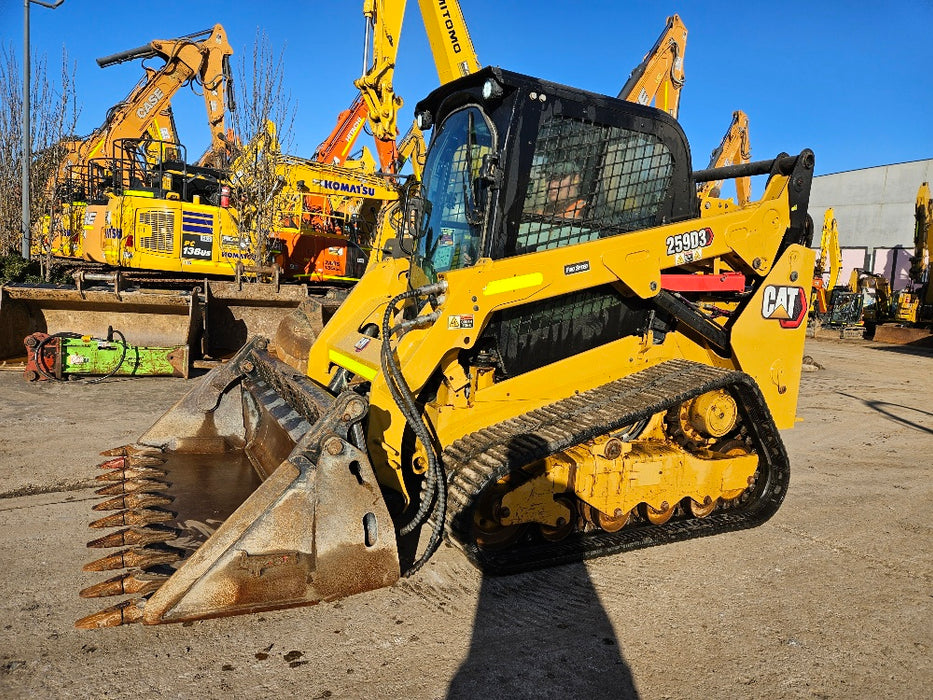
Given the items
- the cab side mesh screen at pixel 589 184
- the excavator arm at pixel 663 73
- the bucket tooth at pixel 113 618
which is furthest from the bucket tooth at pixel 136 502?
the excavator arm at pixel 663 73

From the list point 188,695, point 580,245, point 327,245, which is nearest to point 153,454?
point 188,695

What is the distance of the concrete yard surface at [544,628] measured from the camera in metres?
2.60

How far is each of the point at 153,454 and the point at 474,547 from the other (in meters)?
2.52

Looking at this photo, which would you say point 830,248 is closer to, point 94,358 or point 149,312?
point 149,312

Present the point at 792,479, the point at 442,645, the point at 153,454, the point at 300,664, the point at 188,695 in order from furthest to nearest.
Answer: the point at 792,479 < the point at 153,454 < the point at 442,645 < the point at 300,664 < the point at 188,695

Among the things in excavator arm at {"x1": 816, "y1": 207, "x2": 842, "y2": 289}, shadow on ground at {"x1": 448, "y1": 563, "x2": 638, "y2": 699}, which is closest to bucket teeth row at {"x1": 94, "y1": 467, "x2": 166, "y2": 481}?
shadow on ground at {"x1": 448, "y1": 563, "x2": 638, "y2": 699}

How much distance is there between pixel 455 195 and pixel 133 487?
2741mm

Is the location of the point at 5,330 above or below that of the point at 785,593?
above

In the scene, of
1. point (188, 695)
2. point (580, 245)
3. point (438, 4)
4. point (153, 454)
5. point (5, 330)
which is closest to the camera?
point (188, 695)

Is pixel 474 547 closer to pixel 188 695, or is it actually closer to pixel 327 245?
pixel 188 695

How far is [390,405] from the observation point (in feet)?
11.5

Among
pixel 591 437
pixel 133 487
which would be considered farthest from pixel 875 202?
pixel 133 487

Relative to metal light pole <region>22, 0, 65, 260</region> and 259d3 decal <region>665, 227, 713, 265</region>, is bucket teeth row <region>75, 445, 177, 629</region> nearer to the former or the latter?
259d3 decal <region>665, 227, 713, 265</region>

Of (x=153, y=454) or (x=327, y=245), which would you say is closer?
(x=153, y=454)
